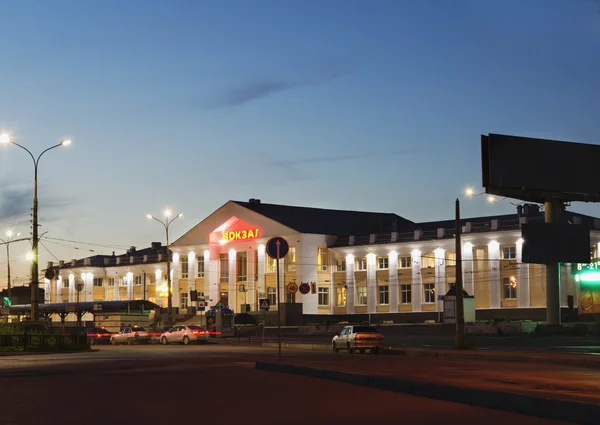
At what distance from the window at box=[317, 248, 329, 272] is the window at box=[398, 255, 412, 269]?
10.6 m

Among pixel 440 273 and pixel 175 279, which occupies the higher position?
pixel 175 279

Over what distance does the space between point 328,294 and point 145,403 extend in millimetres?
88339

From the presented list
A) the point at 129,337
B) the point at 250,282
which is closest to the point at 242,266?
the point at 250,282

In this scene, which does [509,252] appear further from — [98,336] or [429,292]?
[98,336]

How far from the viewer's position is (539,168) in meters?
53.7

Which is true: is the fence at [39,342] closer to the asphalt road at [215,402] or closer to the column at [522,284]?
the asphalt road at [215,402]

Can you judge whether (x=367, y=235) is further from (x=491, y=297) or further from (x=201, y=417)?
(x=201, y=417)

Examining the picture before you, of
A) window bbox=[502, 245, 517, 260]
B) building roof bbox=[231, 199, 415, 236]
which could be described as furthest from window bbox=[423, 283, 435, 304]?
building roof bbox=[231, 199, 415, 236]

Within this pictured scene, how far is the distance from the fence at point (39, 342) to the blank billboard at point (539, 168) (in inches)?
971

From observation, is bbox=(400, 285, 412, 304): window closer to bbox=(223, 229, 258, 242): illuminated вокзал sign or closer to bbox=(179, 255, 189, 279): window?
bbox=(223, 229, 258, 242): illuminated вокзал sign

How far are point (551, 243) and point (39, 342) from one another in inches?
1146

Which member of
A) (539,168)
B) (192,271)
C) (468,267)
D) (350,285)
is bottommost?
(350,285)

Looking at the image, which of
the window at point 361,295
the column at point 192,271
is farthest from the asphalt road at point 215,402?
the column at point 192,271

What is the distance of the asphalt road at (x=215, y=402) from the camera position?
12.8 metres
